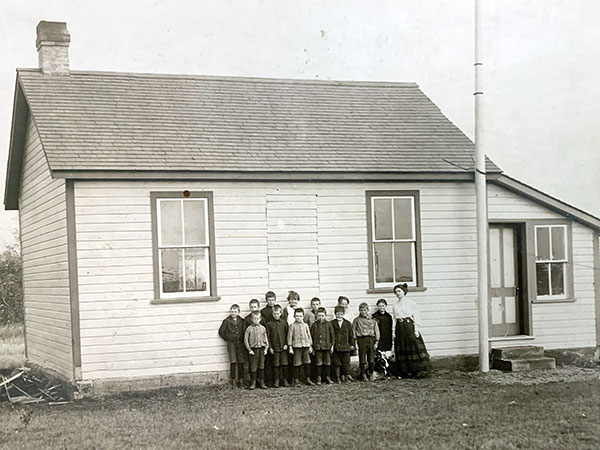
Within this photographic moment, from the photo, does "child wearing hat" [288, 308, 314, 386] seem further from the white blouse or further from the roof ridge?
the roof ridge

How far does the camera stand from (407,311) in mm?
12914

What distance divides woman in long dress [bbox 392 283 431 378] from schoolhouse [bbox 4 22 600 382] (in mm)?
581

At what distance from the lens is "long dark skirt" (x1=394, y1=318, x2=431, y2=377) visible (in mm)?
12828

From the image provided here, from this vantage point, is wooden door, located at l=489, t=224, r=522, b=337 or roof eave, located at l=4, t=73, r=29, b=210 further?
roof eave, located at l=4, t=73, r=29, b=210

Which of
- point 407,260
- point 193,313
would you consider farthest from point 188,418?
point 407,260

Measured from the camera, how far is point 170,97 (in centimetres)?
1418

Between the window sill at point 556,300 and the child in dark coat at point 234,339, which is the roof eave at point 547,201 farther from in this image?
the child in dark coat at point 234,339

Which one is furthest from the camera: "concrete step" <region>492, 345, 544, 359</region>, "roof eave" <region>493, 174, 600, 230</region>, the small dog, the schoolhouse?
"roof eave" <region>493, 174, 600, 230</region>

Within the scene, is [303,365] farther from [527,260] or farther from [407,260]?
[527,260]

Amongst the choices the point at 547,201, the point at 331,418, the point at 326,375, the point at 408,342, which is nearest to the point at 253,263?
the point at 326,375

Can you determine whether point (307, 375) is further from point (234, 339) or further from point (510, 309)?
point (510, 309)

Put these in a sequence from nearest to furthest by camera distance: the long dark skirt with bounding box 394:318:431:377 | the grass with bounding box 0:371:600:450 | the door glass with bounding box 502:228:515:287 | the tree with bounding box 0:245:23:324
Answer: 1. the grass with bounding box 0:371:600:450
2. the long dark skirt with bounding box 394:318:431:377
3. the door glass with bounding box 502:228:515:287
4. the tree with bounding box 0:245:23:324

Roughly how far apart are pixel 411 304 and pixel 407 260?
984 mm

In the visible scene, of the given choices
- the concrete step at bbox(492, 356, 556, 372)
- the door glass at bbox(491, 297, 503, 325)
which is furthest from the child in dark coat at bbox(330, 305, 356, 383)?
the door glass at bbox(491, 297, 503, 325)
